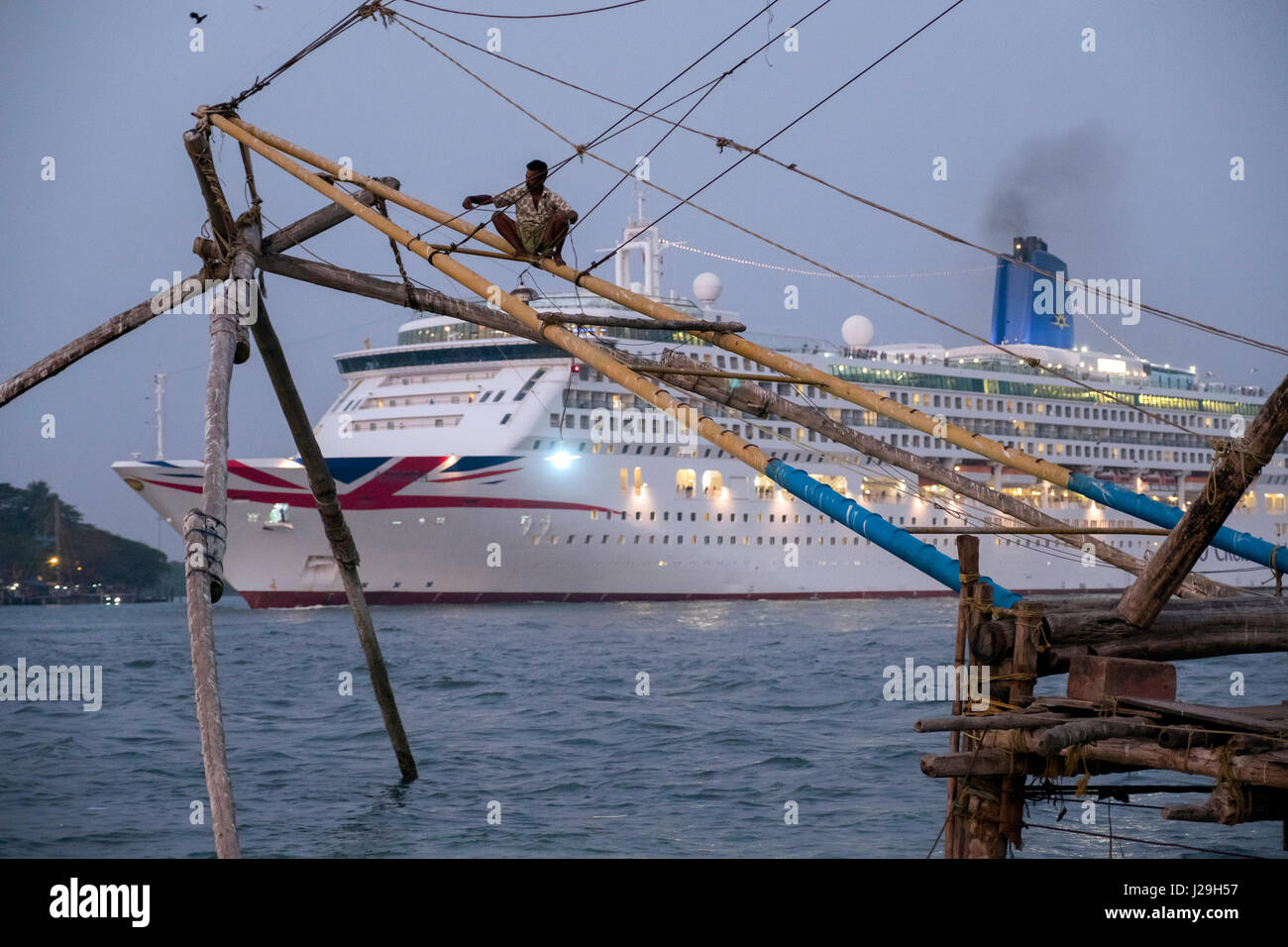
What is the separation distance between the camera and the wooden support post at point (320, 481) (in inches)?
433

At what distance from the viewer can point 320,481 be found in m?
11.8

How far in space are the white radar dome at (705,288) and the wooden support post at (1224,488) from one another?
5142cm

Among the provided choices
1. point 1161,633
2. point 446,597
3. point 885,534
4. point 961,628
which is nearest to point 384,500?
point 446,597

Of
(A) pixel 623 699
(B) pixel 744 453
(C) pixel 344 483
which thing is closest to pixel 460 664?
(A) pixel 623 699

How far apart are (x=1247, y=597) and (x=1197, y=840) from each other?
14.6 feet

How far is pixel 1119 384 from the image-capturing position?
220ft

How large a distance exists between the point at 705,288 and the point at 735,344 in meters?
48.7

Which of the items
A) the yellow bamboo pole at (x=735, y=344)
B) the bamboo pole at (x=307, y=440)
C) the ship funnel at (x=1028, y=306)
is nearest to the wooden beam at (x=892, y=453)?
the yellow bamboo pole at (x=735, y=344)

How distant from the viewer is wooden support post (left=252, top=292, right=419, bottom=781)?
36.1 ft

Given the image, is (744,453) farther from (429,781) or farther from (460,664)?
(460,664)

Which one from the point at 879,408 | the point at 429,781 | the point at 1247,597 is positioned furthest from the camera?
the point at 429,781

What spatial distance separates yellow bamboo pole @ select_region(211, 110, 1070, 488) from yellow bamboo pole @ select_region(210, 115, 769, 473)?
0.10 metres

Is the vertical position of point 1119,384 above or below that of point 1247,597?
above

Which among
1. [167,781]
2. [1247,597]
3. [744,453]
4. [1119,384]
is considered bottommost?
[167,781]
